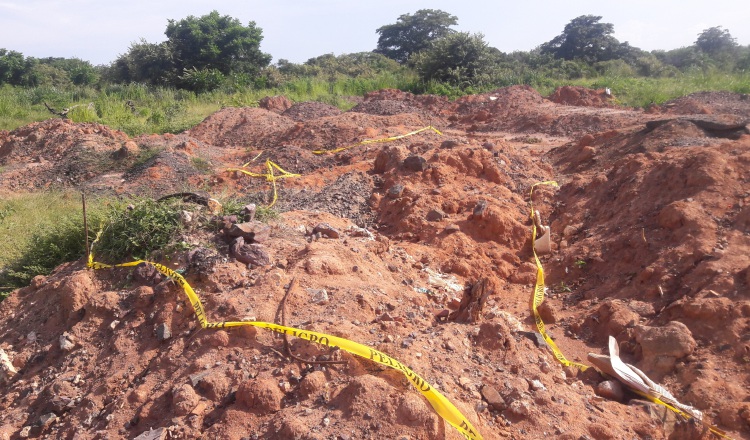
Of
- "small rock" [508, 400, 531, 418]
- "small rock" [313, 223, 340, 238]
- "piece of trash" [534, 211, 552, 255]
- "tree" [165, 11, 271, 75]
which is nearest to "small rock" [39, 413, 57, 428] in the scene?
"small rock" [313, 223, 340, 238]

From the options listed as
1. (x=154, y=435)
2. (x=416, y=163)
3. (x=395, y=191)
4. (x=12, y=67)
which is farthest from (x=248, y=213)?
(x=12, y=67)

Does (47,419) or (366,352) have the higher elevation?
(366,352)

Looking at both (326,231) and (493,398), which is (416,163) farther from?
(493,398)

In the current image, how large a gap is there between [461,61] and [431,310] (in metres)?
14.2

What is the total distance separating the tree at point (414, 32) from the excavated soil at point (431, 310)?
27.0 metres

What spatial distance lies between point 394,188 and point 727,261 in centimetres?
327

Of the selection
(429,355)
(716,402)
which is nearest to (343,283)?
(429,355)

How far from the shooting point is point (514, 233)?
18.3 feet

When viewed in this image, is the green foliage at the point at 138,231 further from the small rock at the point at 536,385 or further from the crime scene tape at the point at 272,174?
the small rock at the point at 536,385

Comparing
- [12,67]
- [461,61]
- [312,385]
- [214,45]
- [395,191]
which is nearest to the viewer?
[312,385]

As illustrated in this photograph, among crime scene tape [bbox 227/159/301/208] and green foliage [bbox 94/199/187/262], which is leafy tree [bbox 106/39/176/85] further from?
green foliage [bbox 94/199/187/262]

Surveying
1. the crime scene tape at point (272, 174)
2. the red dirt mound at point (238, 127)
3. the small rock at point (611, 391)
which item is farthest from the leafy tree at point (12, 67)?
the small rock at point (611, 391)

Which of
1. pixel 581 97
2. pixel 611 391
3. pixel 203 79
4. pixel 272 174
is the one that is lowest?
pixel 611 391

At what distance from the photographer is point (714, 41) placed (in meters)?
25.3
